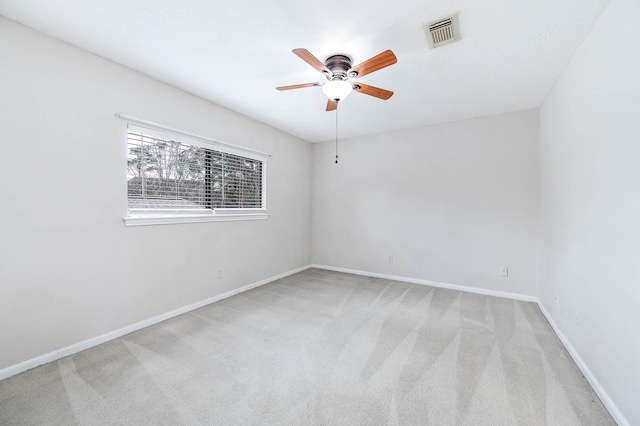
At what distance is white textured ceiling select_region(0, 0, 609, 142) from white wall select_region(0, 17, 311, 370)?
215 mm

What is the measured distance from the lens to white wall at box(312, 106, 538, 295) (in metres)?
3.49

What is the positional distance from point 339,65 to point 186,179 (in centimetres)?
→ 211

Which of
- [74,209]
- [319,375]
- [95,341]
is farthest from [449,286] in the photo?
[74,209]

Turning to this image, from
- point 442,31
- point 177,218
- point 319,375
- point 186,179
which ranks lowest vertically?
point 319,375

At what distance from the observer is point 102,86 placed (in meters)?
2.32

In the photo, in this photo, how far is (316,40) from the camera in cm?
203

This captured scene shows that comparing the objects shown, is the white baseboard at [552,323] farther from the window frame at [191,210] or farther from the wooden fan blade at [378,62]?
the wooden fan blade at [378,62]

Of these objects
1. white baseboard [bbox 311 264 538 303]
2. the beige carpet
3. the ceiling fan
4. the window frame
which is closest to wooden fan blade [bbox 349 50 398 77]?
the ceiling fan

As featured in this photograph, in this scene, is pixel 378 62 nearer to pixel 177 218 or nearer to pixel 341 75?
pixel 341 75

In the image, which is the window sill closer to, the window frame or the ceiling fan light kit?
the window frame

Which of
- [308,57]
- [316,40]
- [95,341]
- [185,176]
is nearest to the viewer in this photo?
[308,57]

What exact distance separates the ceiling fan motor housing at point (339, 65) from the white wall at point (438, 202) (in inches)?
92.6

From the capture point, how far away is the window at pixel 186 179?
262cm

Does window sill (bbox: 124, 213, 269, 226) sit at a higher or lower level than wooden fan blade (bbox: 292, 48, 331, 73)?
lower
